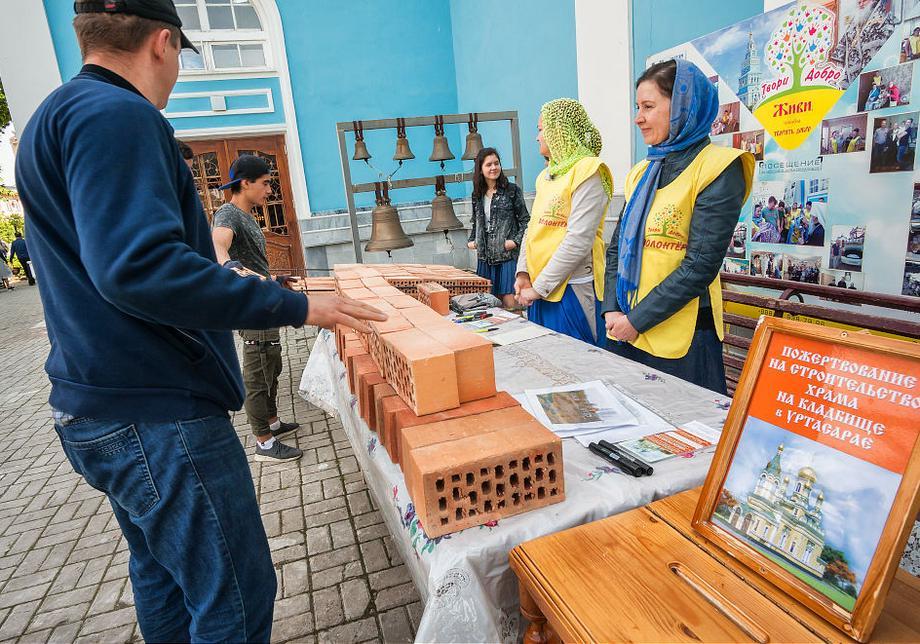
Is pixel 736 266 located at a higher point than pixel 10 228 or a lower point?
lower

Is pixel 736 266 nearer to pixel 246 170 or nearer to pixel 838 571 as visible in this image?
pixel 838 571

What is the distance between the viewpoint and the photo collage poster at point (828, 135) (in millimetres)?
2555

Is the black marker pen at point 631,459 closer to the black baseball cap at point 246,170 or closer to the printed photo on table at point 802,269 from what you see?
the printed photo on table at point 802,269

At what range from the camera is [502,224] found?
437 centimetres

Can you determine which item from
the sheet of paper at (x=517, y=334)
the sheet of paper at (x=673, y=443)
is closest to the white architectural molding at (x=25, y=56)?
the sheet of paper at (x=517, y=334)

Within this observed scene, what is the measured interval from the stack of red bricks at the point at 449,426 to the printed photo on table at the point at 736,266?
8.99 feet

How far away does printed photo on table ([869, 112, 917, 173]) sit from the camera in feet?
8.20

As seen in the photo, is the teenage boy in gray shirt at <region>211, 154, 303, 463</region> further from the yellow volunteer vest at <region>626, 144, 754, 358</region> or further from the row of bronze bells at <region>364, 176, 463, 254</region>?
the yellow volunteer vest at <region>626, 144, 754, 358</region>

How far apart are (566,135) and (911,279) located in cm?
193

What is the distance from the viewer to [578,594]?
0.92 meters

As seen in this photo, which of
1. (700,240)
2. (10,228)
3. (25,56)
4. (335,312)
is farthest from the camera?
(10,228)

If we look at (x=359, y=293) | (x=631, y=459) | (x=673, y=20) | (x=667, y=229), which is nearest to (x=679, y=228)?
(x=667, y=229)

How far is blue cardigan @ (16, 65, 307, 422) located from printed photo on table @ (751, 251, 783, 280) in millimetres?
3315

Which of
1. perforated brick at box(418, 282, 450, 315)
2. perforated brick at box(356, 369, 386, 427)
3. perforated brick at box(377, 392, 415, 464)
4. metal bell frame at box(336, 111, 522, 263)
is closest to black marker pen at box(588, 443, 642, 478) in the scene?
perforated brick at box(377, 392, 415, 464)
